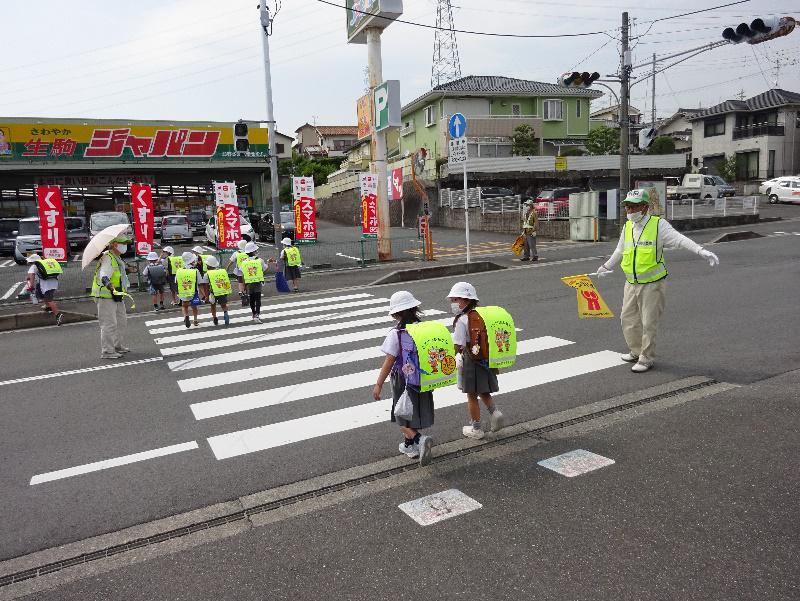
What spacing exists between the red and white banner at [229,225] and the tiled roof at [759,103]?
134ft

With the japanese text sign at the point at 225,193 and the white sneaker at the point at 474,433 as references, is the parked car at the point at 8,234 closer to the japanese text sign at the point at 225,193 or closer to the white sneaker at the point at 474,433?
the japanese text sign at the point at 225,193

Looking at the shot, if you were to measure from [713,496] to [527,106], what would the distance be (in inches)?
1644

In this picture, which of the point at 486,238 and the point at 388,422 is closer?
the point at 388,422

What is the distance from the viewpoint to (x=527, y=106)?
1667 inches

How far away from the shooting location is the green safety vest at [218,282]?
11023 millimetres

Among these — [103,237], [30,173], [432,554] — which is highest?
[30,173]

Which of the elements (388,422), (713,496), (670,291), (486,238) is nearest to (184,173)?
(486,238)

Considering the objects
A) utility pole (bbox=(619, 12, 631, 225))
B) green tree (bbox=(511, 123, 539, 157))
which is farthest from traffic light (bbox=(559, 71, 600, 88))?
green tree (bbox=(511, 123, 539, 157))

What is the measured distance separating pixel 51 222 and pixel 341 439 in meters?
13.7

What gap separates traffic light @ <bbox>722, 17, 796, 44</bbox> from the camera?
1273 centimetres

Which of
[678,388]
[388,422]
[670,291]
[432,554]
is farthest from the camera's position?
[670,291]

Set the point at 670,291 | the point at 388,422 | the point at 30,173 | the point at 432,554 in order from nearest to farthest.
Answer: the point at 432,554 < the point at 388,422 < the point at 670,291 < the point at 30,173

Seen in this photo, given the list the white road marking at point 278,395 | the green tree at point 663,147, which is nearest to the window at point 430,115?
the green tree at point 663,147

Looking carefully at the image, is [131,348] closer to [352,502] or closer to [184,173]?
[352,502]
